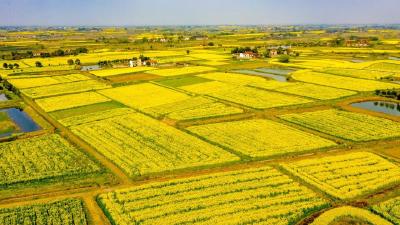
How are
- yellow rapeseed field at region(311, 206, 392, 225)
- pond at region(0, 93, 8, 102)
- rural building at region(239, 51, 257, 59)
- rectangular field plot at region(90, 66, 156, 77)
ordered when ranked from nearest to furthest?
1. yellow rapeseed field at region(311, 206, 392, 225)
2. pond at region(0, 93, 8, 102)
3. rectangular field plot at region(90, 66, 156, 77)
4. rural building at region(239, 51, 257, 59)

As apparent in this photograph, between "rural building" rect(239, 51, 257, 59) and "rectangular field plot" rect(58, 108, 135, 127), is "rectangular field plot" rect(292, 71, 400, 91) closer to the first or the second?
"rural building" rect(239, 51, 257, 59)

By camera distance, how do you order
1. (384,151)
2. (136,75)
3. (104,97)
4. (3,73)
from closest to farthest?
(384,151) → (104,97) → (136,75) → (3,73)

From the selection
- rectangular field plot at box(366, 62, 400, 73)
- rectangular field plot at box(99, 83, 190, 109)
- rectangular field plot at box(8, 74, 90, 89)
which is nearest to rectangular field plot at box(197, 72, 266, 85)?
rectangular field plot at box(99, 83, 190, 109)

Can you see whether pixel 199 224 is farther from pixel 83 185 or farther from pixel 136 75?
pixel 136 75

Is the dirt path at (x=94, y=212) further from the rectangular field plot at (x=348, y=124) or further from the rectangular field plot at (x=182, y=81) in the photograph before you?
the rectangular field plot at (x=182, y=81)

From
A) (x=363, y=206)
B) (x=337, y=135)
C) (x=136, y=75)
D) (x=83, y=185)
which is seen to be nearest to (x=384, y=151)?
(x=337, y=135)

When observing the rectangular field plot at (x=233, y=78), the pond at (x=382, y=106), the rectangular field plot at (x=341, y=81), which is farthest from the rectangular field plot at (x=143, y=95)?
the rectangular field plot at (x=341, y=81)

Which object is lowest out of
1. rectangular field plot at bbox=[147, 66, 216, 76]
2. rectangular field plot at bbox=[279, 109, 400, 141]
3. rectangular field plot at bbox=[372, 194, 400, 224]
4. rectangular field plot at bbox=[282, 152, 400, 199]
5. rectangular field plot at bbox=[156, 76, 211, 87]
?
rectangular field plot at bbox=[372, 194, 400, 224]
